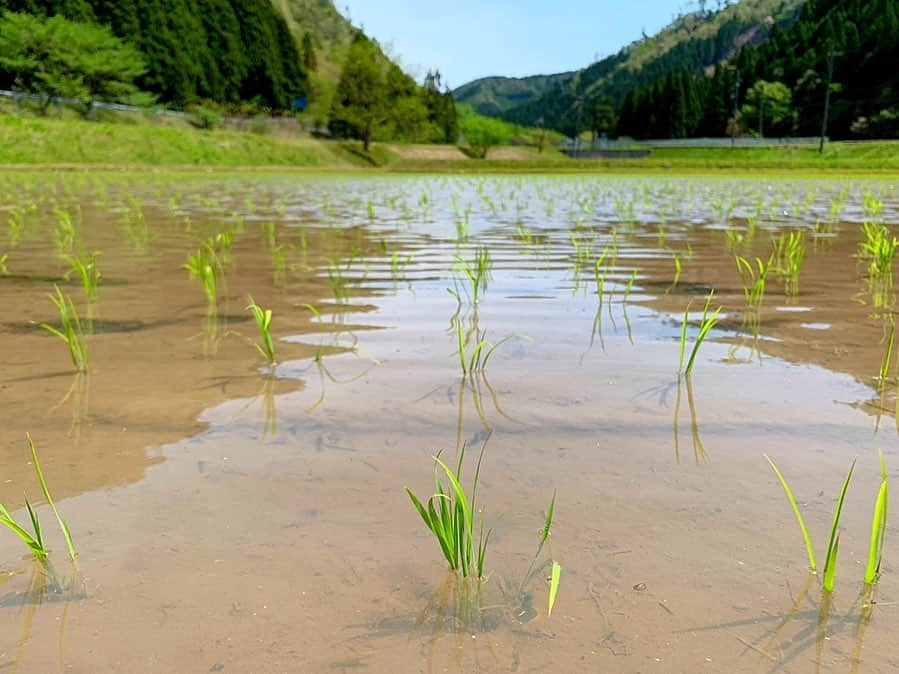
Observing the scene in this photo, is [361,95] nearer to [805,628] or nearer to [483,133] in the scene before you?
[483,133]

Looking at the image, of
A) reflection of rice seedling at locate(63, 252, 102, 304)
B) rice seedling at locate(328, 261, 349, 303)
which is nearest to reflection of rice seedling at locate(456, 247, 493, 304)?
rice seedling at locate(328, 261, 349, 303)

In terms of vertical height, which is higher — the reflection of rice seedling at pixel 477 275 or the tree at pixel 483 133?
the tree at pixel 483 133

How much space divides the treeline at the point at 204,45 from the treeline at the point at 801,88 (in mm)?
46031

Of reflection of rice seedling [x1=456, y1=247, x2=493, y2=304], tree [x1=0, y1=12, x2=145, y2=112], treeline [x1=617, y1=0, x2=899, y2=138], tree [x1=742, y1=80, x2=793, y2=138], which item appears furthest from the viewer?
tree [x1=742, y1=80, x2=793, y2=138]

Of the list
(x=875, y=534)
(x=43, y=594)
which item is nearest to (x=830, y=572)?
(x=875, y=534)

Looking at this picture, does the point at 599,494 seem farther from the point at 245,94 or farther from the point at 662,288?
the point at 245,94

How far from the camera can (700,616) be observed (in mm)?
1062

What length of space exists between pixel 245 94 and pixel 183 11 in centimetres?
1069

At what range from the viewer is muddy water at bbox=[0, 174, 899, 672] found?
101cm

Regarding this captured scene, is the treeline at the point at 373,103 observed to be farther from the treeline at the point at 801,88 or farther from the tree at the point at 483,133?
the treeline at the point at 801,88

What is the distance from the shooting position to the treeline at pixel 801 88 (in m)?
73.8

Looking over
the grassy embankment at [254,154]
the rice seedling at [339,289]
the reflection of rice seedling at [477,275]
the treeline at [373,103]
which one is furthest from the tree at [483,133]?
the rice seedling at [339,289]

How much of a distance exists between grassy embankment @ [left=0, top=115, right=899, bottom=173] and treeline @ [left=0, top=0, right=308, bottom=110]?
1108cm

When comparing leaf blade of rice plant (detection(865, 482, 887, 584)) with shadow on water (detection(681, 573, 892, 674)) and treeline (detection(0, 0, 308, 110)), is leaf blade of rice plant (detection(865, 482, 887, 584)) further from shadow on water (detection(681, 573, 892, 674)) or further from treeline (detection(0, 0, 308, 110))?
treeline (detection(0, 0, 308, 110))
